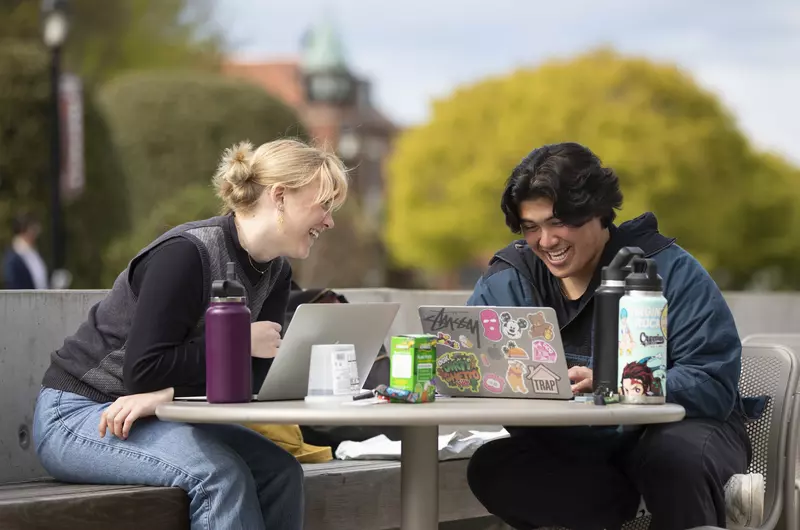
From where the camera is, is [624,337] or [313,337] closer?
[624,337]

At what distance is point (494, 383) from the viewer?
11.9ft

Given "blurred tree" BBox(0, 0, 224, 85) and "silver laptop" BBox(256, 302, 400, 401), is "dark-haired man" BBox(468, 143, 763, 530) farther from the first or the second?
"blurred tree" BBox(0, 0, 224, 85)

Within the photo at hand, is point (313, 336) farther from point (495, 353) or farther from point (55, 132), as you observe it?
point (55, 132)

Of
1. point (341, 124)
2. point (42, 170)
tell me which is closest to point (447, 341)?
point (42, 170)

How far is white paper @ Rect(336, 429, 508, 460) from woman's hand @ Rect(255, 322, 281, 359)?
4.40ft

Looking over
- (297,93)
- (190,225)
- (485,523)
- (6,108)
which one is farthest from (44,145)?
(297,93)

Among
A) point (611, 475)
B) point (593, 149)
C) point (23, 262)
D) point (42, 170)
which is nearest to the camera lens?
point (611, 475)

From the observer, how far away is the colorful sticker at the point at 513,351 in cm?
353

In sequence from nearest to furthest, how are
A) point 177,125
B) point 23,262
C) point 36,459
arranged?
point 36,459, point 23,262, point 177,125

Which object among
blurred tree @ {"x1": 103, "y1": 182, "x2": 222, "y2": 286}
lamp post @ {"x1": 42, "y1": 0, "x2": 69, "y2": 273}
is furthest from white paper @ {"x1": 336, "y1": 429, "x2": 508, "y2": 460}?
blurred tree @ {"x1": 103, "y1": 182, "x2": 222, "y2": 286}

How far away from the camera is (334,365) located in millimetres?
3488

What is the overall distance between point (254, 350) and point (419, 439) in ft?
1.65

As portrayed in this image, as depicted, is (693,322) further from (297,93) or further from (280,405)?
(297,93)

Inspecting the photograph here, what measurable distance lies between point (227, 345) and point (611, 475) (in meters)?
1.31
